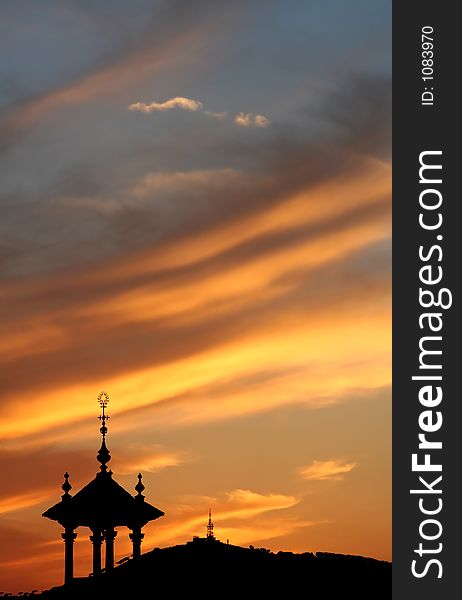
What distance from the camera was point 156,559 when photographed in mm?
62312

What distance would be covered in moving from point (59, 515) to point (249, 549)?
715 centimetres

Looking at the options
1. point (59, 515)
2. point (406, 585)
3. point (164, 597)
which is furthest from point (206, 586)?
point (406, 585)

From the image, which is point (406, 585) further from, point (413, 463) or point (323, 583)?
point (323, 583)

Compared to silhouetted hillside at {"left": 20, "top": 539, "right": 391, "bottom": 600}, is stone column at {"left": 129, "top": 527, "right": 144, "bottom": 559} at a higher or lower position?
higher

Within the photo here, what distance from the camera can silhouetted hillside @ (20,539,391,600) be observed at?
60.0 meters

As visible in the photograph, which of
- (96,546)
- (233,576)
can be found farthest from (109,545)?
(233,576)

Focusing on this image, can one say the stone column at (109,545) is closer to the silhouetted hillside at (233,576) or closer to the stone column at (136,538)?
the stone column at (136,538)

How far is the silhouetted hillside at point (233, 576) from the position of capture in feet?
197

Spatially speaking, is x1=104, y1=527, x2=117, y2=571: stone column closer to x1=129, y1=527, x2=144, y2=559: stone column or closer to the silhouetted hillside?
x1=129, y1=527, x2=144, y2=559: stone column

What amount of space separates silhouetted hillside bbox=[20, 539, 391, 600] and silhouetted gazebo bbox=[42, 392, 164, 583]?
1299 mm

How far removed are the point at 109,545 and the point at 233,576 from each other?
178 inches

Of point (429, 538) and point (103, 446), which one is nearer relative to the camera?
point (429, 538)

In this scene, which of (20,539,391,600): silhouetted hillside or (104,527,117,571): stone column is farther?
(20,539,391,600): silhouetted hillside

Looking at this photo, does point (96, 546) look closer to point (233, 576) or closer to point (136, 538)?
point (136, 538)
